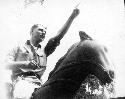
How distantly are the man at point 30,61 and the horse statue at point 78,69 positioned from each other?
0.60ft

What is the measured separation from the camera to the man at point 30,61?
1.44 meters

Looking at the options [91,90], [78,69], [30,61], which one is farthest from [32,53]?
[78,69]

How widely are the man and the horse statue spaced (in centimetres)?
18

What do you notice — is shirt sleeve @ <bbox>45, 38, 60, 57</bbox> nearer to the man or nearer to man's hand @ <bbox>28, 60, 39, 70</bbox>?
the man

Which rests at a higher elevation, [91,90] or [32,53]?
[32,53]

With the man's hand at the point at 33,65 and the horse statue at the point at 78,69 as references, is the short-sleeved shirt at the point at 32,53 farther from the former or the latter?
the horse statue at the point at 78,69

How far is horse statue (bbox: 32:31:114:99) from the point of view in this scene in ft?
3.66

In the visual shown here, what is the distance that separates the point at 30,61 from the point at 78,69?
1.50 feet

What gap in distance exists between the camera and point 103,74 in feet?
3.64

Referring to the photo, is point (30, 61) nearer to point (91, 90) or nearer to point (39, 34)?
point (39, 34)

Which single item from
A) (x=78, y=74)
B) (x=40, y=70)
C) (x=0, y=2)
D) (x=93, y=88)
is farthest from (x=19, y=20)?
(x=78, y=74)

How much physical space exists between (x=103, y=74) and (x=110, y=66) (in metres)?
0.05

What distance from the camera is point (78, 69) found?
3.84ft

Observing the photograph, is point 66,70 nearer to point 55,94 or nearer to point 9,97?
point 55,94
